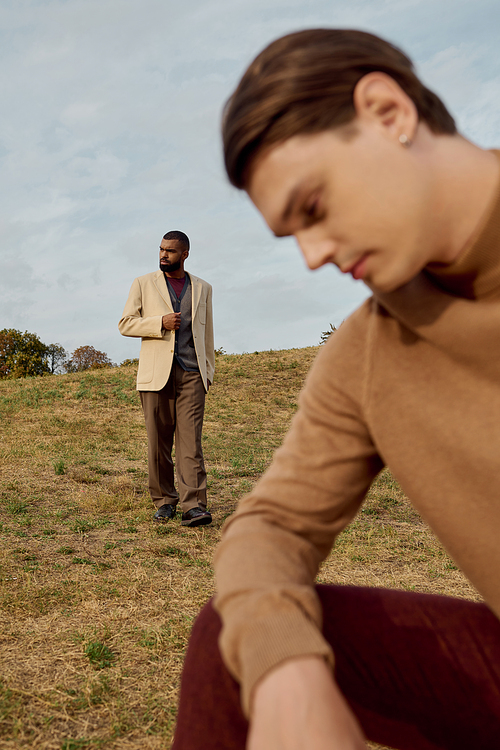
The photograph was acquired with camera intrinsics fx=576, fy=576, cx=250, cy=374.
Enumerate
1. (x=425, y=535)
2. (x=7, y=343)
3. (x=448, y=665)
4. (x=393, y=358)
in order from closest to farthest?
(x=448, y=665) < (x=393, y=358) < (x=425, y=535) < (x=7, y=343)

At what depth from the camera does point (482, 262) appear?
100cm

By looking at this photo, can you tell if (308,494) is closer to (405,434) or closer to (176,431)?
(405,434)

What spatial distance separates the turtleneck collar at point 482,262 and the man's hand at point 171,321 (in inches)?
171

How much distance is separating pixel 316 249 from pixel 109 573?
134 inches

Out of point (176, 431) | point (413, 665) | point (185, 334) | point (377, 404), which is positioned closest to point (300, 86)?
point (377, 404)

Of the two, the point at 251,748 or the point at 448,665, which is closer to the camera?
the point at 251,748

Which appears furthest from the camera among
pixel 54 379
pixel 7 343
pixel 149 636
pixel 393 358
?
pixel 7 343

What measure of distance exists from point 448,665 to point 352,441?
1.37 feet

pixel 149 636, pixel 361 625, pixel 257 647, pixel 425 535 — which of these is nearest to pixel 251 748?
pixel 257 647

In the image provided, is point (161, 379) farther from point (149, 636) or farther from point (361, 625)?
point (361, 625)

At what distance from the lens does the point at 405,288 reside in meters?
1.06

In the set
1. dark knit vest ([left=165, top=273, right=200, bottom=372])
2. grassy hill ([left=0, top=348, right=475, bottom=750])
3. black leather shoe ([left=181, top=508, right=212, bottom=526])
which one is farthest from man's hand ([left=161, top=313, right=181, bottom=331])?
grassy hill ([left=0, top=348, right=475, bottom=750])

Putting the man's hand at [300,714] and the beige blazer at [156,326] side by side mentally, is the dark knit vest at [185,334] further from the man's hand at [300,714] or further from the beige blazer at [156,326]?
the man's hand at [300,714]

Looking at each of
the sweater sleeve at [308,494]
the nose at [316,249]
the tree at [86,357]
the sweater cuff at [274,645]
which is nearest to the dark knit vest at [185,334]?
the sweater sleeve at [308,494]
